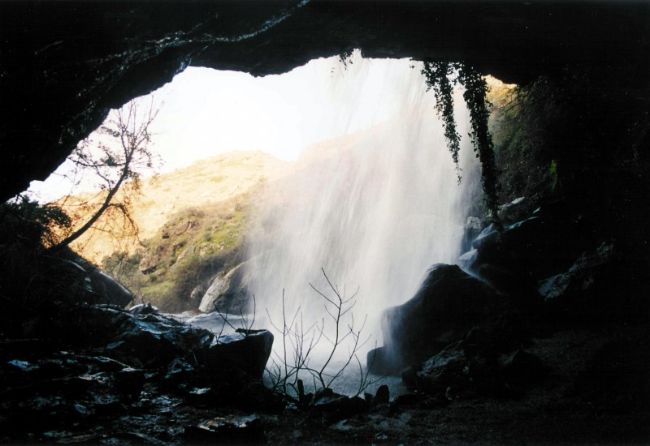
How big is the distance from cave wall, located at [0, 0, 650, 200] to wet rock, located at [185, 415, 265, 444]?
15.0 ft

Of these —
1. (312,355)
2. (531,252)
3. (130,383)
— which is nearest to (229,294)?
(312,355)

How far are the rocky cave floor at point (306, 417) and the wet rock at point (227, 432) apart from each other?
0.01 metres

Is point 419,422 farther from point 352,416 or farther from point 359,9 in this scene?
point 359,9

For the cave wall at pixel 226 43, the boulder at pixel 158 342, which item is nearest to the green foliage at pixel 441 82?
the cave wall at pixel 226 43

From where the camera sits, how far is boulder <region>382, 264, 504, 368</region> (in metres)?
9.41

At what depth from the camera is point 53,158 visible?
6223mm

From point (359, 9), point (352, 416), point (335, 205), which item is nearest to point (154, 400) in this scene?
point (352, 416)

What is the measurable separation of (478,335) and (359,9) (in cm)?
783

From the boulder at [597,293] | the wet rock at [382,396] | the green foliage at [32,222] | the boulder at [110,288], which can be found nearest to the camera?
the wet rock at [382,396]

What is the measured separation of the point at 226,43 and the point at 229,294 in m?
18.4

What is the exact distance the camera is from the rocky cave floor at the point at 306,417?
4.17m

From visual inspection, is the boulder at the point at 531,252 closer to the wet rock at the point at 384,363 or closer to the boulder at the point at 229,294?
the wet rock at the point at 384,363

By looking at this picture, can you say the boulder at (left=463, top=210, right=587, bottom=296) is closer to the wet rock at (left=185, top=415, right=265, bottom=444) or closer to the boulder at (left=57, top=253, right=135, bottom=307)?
the wet rock at (left=185, top=415, right=265, bottom=444)

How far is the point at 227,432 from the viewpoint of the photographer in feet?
13.7
